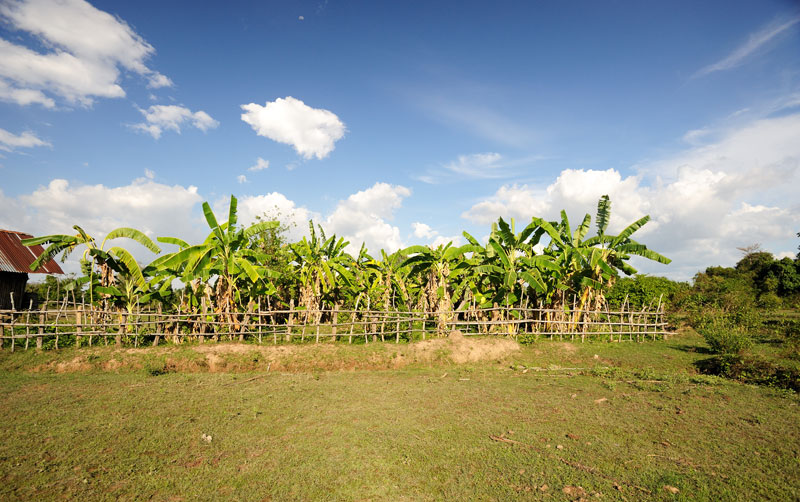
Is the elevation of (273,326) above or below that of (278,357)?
above

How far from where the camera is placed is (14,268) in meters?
16.7

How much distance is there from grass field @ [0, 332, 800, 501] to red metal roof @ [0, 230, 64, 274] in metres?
10.3

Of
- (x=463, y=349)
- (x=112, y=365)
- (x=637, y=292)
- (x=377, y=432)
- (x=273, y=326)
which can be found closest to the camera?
(x=377, y=432)

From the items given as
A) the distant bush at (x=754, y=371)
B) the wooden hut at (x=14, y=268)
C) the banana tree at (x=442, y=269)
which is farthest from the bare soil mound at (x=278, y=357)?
the wooden hut at (x=14, y=268)

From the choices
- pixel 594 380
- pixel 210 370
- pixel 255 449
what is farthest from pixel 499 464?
pixel 210 370

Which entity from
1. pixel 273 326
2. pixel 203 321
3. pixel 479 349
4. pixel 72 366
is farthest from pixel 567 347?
pixel 72 366

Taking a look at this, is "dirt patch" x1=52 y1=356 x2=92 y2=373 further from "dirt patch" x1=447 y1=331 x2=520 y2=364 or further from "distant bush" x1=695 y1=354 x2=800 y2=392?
"distant bush" x1=695 y1=354 x2=800 y2=392

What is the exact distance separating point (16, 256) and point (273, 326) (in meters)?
14.5

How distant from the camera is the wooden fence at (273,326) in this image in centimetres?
1042

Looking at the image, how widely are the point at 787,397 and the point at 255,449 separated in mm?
8882

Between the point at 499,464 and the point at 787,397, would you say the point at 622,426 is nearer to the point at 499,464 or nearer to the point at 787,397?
the point at 499,464

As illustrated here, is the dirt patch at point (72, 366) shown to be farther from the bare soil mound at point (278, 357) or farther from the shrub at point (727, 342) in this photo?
the shrub at point (727, 342)

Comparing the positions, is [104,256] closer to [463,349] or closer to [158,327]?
[158,327]

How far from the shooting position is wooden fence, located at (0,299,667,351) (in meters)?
10.4
